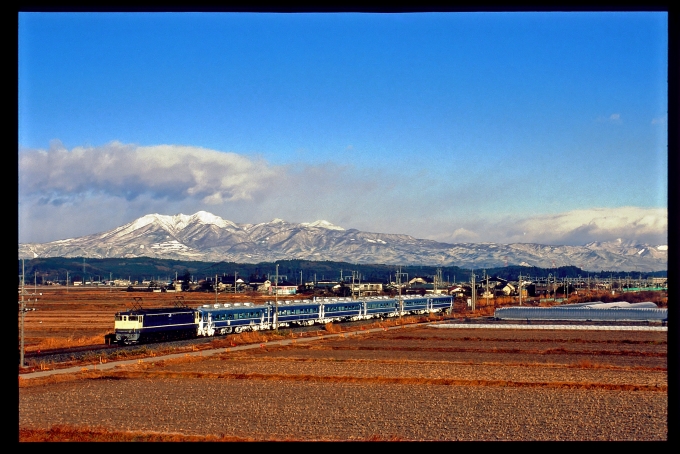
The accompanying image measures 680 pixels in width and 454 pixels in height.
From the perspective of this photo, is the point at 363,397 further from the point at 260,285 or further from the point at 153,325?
the point at 260,285

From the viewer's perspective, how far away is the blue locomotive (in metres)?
40.5

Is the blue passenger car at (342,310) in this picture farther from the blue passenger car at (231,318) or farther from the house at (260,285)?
the house at (260,285)

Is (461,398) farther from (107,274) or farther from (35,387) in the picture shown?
(107,274)

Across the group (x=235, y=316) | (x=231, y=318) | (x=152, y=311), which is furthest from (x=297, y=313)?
(x=152, y=311)

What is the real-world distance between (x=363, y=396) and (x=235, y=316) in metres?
27.9

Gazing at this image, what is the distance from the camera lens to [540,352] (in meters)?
38.9

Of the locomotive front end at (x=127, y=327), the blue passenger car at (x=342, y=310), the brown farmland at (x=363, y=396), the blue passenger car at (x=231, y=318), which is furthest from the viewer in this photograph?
the blue passenger car at (x=342, y=310)

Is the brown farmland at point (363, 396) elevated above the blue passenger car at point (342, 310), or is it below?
below

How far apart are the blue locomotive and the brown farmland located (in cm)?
649

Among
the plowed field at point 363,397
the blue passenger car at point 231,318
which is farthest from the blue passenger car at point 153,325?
the plowed field at point 363,397

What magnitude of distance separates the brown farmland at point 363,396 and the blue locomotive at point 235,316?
21.3 ft

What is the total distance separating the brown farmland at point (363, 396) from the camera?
16312mm
